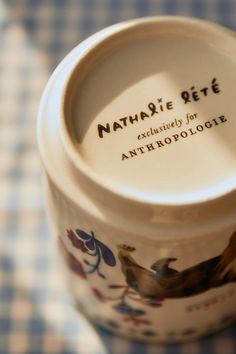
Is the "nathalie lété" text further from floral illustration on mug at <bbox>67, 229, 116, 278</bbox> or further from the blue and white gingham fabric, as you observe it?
the blue and white gingham fabric

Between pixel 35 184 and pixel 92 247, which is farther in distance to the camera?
pixel 35 184

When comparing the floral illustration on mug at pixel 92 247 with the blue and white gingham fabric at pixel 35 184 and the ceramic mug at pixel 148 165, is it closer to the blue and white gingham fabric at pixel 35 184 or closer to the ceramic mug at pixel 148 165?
the ceramic mug at pixel 148 165

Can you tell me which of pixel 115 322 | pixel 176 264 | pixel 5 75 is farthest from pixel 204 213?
pixel 5 75

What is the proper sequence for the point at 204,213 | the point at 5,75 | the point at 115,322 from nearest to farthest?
the point at 204,213 < the point at 115,322 < the point at 5,75

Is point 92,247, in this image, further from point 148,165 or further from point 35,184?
point 35,184

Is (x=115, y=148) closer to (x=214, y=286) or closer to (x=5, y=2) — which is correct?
(x=214, y=286)

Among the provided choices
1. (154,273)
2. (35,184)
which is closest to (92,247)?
(154,273)
